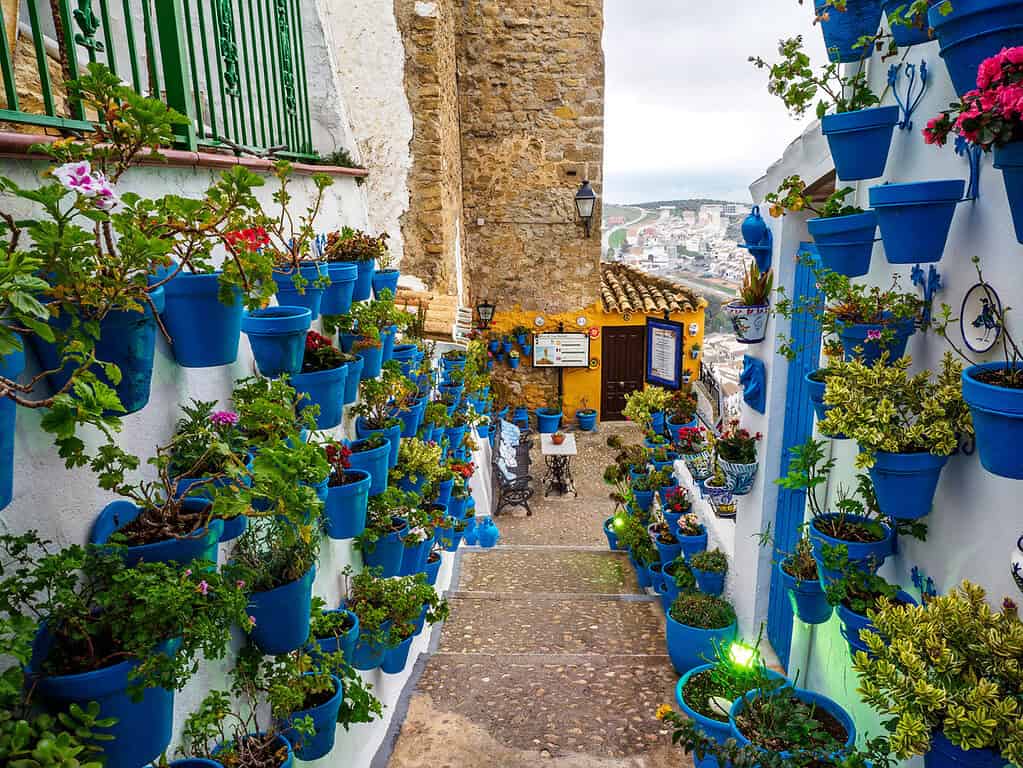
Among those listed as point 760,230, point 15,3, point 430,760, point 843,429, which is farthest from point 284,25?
point 430,760

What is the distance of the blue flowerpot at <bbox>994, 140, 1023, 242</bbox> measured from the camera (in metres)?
1.40

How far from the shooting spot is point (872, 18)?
228 centimetres

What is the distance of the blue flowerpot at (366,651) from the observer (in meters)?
3.06

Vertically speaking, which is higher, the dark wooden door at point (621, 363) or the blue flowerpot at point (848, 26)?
the blue flowerpot at point (848, 26)

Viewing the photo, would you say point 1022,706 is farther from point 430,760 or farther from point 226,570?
point 430,760

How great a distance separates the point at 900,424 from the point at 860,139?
958mm

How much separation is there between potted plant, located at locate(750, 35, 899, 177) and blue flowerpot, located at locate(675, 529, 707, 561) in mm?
3248

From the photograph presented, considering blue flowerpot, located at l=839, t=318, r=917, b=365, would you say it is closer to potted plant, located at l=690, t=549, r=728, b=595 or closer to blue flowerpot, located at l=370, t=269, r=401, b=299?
blue flowerpot, located at l=370, t=269, r=401, b=299

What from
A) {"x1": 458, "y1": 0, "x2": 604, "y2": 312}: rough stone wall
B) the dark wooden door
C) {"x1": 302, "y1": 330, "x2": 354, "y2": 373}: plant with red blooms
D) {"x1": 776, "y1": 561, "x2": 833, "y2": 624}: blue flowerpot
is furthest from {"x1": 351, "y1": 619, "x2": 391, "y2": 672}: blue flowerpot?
the dark wooden door

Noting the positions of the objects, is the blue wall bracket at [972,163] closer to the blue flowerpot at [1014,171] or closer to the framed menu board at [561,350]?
the blue flowerpot at [1014,171]

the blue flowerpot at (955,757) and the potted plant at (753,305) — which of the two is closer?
the blue flowerpot at (955,757)

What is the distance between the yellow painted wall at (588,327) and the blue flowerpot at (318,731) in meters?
8.90

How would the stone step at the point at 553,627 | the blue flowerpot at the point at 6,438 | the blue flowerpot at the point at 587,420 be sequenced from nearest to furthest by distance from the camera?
the blue flowerpot at the point at 6,438, the stone step at the point at 553,627, the blue flowerpot at the point at 587,420

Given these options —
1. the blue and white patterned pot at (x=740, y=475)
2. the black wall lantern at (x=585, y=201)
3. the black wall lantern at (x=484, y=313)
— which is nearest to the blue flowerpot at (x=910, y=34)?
the blue and white patterned pot at (x=740, y=475)
